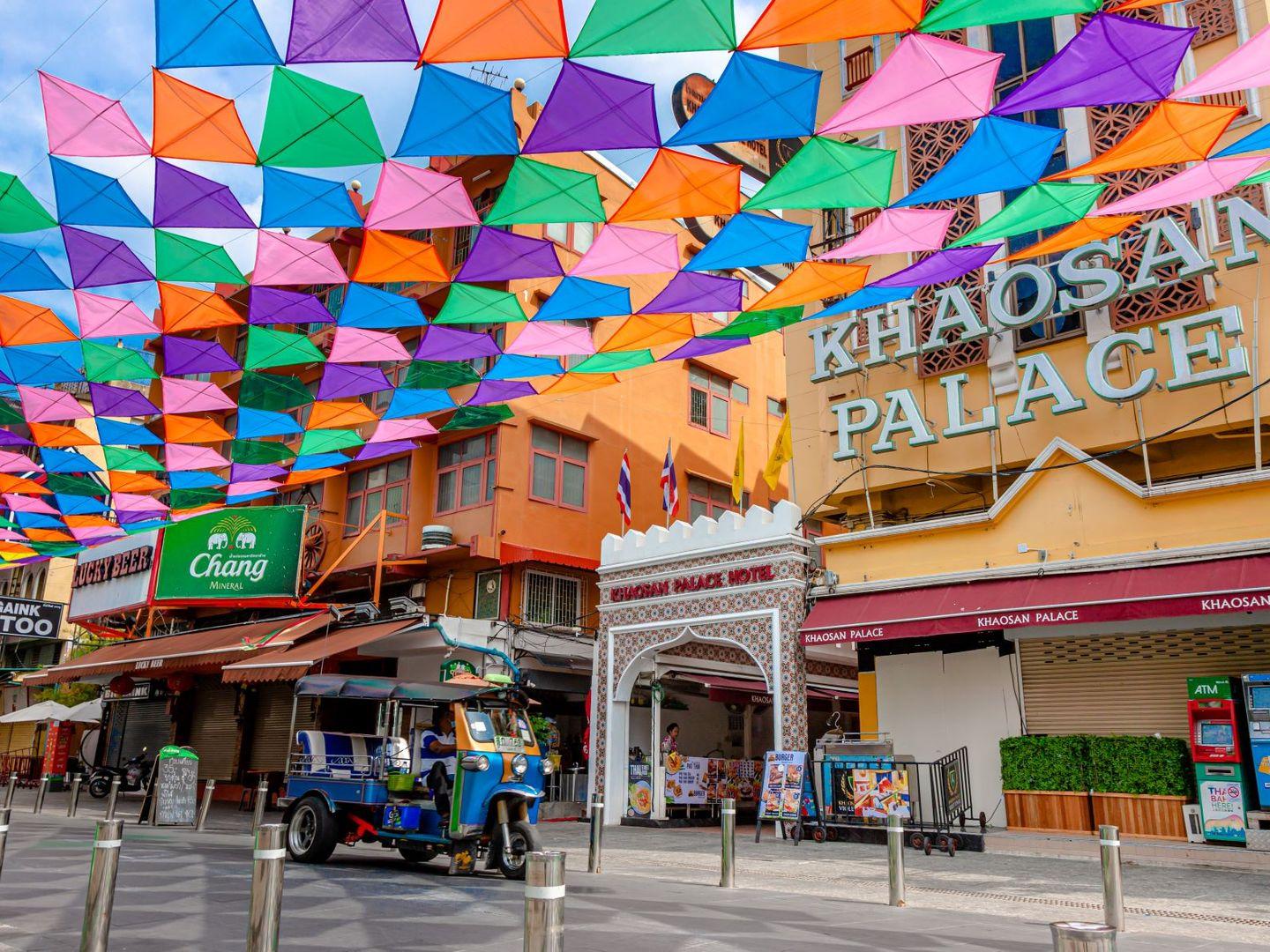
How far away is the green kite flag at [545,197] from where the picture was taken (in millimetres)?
10461

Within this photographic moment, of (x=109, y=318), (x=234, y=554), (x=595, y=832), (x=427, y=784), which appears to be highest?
(x=109, y=318)

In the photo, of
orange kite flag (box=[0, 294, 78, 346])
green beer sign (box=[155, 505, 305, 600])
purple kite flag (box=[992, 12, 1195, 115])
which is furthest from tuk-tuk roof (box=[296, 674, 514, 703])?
green beer sign (box=[155, 505, 305, 600])

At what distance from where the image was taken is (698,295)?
1336 cm

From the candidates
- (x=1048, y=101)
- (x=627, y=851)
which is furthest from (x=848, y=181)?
(x=627, y=851)

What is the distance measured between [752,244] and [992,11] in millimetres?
4231

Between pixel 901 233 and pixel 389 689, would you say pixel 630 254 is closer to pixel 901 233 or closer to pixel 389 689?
pixel 901 233

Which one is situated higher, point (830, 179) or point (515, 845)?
point (830, 179)

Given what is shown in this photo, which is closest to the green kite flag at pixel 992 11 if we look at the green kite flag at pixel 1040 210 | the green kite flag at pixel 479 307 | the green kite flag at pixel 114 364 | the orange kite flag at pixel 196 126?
the green kite flag at pixel 1040 210

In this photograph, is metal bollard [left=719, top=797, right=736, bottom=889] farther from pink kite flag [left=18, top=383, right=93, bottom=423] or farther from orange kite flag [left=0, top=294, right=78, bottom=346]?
pink kite flag [left=18, top=383, right=93, bottom=423]

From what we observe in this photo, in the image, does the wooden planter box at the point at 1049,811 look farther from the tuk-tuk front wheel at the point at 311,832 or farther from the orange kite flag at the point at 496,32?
the orange kite flag at the point at 496,32

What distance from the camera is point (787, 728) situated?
16547 millimetres

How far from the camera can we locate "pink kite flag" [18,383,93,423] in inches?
685

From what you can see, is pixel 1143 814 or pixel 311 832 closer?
pixel 311 832

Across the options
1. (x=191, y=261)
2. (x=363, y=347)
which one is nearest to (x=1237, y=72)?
(x=191, y=261)
